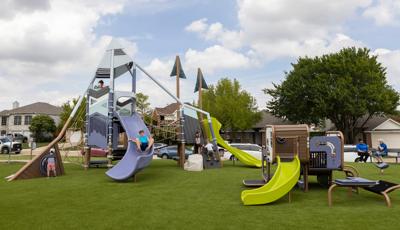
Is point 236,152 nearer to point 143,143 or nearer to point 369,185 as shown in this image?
point 143,143

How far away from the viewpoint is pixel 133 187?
10.6m

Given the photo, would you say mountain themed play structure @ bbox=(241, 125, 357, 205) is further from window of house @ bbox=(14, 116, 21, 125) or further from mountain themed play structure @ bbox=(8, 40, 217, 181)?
window of house @ bbox=(14, 116, 21, 125)

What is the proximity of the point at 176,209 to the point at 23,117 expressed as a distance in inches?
2441

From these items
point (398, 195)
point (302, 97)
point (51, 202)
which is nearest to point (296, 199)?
point (398, 195)

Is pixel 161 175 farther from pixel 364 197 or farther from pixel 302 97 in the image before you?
pixel 302 97

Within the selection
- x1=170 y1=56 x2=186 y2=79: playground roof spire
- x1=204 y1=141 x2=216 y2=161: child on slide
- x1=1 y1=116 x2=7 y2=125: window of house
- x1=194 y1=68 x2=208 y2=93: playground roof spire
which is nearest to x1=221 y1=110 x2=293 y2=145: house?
x1=194 y1=68 x2=208 y2=93: playground roof spire

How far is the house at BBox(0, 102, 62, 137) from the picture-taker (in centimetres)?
6019

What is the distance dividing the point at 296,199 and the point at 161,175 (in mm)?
6707

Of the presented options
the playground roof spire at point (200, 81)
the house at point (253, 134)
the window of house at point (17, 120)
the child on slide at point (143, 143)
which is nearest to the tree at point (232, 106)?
the house at point (253, 134)

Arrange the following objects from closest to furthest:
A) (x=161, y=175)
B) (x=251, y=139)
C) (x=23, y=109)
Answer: (x=161, y=175), (x=251, y=139), (x=23, y=109)

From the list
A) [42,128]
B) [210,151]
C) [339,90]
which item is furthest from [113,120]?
[42,128]

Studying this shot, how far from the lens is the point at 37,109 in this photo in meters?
61.9

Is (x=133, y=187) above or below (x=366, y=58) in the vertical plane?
below

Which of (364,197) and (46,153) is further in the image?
(46,153)
